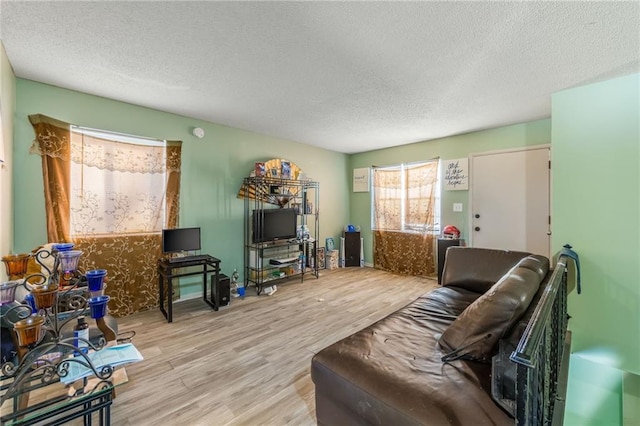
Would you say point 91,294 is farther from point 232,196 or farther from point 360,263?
point 360,263

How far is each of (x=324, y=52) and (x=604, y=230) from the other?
303cm

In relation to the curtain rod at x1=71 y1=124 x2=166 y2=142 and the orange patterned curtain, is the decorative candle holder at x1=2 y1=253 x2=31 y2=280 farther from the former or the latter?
the orange patterned curtain

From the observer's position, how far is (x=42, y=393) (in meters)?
1.16

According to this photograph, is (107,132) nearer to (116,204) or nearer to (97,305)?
(116,204)

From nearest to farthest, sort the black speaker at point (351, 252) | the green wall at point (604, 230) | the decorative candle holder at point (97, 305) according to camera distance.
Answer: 1. the decorative candle holder at point (97, 305)
2. the green wall at point (604, 230)
3. the black speaker at point (351, 252)

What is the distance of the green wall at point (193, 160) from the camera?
2.58 meters

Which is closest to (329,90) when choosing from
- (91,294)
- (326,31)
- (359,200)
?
(326,31)

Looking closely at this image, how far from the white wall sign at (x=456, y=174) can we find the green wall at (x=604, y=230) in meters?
1.59

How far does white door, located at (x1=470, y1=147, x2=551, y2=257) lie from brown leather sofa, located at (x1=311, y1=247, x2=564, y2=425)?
8.20ft

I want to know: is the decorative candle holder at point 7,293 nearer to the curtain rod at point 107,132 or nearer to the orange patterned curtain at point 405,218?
the curtain rod at point 107,132

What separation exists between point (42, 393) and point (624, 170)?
432 centimetres

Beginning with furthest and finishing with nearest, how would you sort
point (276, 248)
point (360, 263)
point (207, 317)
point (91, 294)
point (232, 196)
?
1. point (360, 263)
2. point (276, 248)
3. point (232, 196)
4. point (207, 317)
5. point (91, 294)

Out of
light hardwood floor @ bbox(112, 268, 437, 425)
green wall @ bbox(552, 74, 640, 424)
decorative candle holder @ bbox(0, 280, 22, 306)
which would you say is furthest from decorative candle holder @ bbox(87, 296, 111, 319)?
green wall @ bbox(552, 74, 640, 424)

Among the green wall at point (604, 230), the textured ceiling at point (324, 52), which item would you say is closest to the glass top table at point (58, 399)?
the textured ceiling at point (324, 52)
